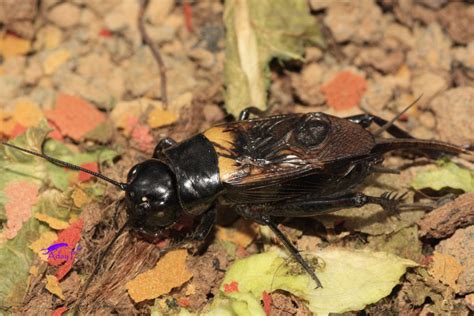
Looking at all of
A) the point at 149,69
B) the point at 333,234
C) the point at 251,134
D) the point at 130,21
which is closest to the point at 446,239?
the point at 333,234

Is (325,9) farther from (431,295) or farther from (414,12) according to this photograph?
(431,295)

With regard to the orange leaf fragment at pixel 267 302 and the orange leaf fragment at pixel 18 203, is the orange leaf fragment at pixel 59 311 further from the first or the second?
the orange leaf fragment at pixel 267 302

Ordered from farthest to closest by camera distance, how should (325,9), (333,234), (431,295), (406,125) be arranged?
(325,9), (406,125), (333,234), (431,295)

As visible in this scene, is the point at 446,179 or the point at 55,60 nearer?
the point at 446,179

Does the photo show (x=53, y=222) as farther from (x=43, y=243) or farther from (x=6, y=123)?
(x=6, y=123)

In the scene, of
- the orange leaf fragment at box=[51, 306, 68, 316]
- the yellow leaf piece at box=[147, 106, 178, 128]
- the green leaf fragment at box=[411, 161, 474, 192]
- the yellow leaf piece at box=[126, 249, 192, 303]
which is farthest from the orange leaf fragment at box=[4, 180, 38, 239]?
the green leaf fragment at box=[411, 161, 474, 192]

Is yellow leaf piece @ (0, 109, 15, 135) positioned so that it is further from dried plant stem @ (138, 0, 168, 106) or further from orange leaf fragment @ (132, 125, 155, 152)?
dried plant stem @ (138, 0, 168, 106)

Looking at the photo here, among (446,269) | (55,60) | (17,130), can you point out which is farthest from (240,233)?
(55,60)
